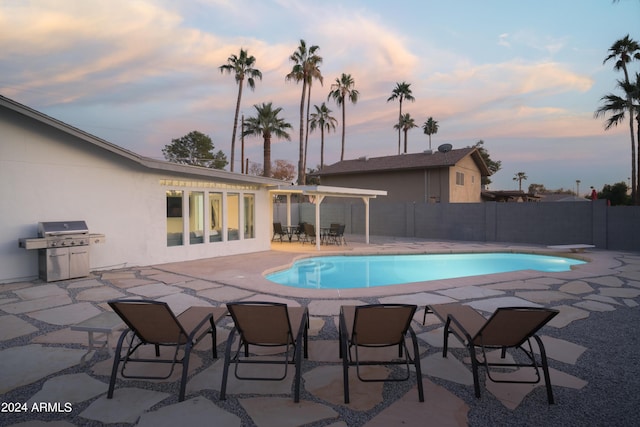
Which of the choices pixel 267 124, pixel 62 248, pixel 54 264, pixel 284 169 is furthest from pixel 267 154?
pixel 54 264

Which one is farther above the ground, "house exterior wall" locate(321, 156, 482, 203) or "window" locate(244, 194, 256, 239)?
"house exterior wall" locate(321, 156, 482, 203)

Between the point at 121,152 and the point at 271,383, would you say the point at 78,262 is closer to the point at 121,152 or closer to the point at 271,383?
the point at 121,152

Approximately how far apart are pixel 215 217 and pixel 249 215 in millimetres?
1429

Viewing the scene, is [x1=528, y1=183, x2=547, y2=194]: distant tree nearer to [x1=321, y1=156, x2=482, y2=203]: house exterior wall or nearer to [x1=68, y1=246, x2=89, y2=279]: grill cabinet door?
[x1=321, y1=156, x2=482, y2=203]: house exterior wall

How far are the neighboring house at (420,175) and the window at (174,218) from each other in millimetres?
15739

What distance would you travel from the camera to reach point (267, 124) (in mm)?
27141

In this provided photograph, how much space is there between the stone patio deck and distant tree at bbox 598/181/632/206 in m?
26.7

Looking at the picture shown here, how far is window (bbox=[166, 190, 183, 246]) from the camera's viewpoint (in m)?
9.78

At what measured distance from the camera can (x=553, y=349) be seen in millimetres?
3775

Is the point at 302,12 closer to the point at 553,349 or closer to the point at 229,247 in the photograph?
the point at 229,247

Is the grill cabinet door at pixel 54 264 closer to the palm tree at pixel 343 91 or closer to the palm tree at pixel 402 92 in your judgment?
the palm tree at pixel 343 91

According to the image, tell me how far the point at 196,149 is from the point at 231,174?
A: 3597 centimetres

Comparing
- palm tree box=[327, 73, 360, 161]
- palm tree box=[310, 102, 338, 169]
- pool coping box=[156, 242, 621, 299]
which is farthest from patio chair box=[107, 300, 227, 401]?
palm tree box=[327, 73, 360, 161]

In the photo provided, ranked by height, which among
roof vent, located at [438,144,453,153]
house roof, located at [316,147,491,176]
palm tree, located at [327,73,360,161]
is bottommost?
house roof, located at [316,147,491,176]
